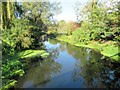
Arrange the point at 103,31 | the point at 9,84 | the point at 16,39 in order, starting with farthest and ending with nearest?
the point at 103,31 → the point at 16,39 → the point at 9,84

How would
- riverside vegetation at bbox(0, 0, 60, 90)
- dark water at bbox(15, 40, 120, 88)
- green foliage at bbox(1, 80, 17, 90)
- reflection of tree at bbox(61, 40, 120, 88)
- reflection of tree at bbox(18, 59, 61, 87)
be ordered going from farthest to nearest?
riverside vegetation at bbox(0, 0, 60, 90)
reflection of tree at bbox(18, 59, 61, 87)
reflection of tree at bbox(61, 40, 120, 88)
dark water at bbox(15, 40, 120, 88)
green foliage at bbox(1, 80, 17, 90)

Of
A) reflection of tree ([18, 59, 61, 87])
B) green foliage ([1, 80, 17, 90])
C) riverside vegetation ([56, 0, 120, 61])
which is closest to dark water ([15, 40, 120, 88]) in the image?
reflection of tree ([18, 59, 61, 87])

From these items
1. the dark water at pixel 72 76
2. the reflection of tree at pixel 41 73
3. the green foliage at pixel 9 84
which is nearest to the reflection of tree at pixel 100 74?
the dark water at pixel 72 76

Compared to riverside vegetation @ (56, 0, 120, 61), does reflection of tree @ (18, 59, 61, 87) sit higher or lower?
lower

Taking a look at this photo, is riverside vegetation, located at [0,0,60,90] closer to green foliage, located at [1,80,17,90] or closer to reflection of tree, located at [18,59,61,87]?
green foliage, located at [1,80,17,90]

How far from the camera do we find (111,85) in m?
15.0

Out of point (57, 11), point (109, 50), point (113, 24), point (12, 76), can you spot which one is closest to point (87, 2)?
point (57, 11)

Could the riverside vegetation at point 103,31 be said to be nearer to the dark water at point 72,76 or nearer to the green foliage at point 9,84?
the dark water at point 72,76

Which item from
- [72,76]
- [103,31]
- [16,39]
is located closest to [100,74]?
[72,76]

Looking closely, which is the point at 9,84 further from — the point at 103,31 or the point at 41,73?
the point at 103,31

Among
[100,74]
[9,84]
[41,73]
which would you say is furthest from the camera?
[41,73]

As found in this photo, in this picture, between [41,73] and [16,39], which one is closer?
[41,73]

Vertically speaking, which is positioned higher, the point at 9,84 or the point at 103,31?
the point at 103,31

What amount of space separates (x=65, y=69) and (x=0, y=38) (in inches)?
304
